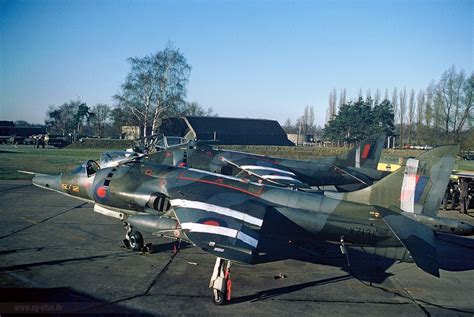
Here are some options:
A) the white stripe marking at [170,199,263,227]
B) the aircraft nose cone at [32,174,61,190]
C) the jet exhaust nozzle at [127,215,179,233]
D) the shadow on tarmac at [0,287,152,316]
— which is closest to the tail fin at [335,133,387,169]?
the white stripe marking at [170,199,263,227]

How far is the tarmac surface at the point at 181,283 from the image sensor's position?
8.44 meters

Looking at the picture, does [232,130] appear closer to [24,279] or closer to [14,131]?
[14,131]

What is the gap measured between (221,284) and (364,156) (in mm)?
18000

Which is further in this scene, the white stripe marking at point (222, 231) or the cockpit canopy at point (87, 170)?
the cockpit canopy at point (87, 170)

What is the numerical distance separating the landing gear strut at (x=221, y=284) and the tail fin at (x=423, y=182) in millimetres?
5161

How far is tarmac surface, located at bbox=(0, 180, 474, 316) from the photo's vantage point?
8.44m

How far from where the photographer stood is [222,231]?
908 cm

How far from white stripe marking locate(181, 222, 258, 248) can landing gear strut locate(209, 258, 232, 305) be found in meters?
0.64

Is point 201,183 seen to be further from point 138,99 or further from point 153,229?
point 138,99

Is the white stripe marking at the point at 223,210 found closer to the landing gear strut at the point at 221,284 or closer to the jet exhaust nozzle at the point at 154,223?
the jet exhaust nozzle at the point at 154,223

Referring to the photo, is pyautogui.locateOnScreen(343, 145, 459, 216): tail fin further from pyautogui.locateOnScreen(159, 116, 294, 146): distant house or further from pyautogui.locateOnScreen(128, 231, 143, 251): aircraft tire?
pyautogui.locateOnScreen(159, 116, 294, 146): distant house

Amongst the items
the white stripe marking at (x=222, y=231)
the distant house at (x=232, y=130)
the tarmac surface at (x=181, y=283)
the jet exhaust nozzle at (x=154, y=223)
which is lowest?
the tarmac surface at (x=181, y=283)

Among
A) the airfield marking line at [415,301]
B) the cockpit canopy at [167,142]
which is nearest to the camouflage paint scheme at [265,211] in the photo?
the airfield marking line at [415,301]

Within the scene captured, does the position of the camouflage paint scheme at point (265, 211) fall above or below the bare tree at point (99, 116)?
below
